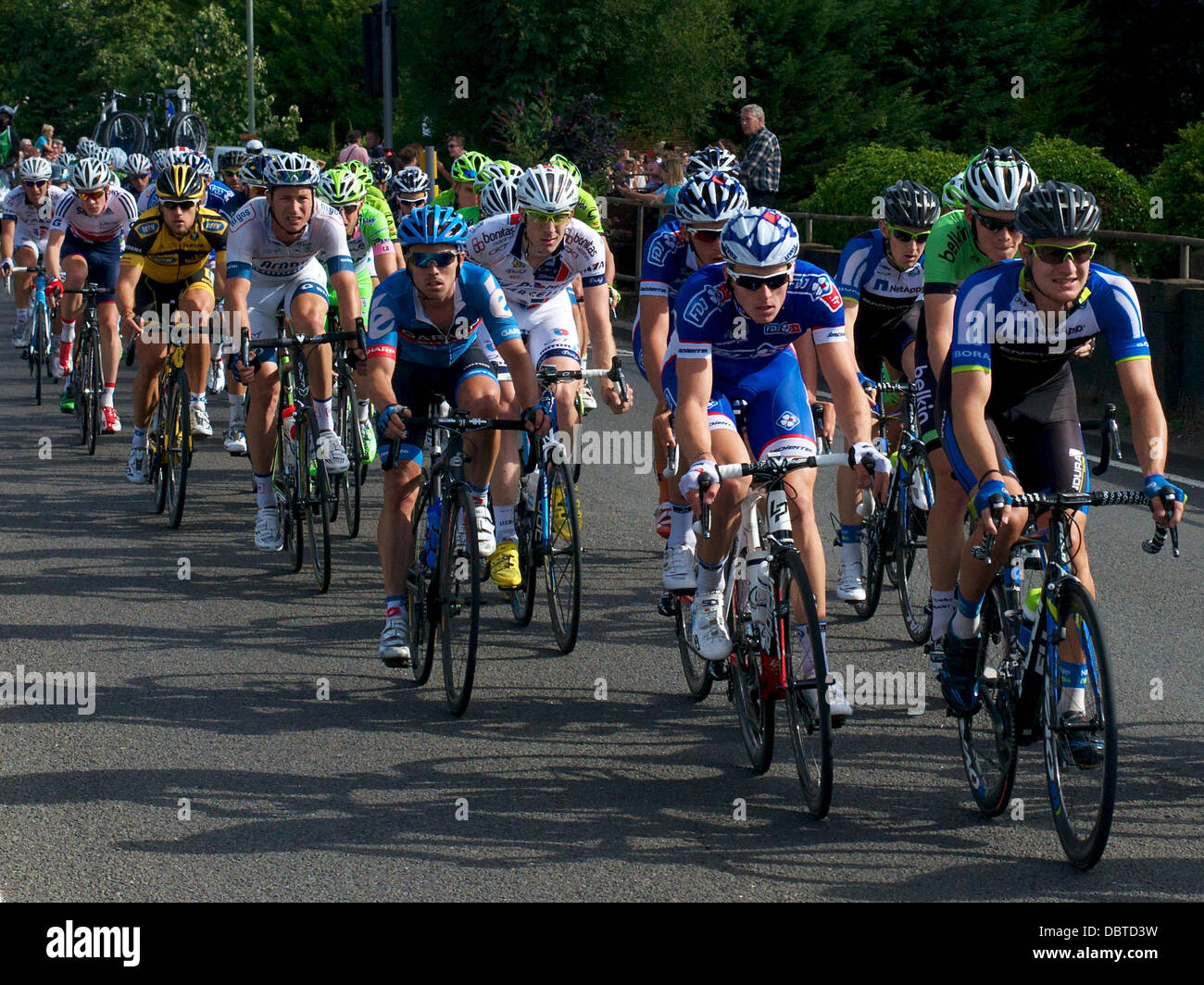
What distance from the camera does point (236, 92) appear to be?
50.2m

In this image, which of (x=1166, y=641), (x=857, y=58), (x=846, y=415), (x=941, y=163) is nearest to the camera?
(x=846, y=415)

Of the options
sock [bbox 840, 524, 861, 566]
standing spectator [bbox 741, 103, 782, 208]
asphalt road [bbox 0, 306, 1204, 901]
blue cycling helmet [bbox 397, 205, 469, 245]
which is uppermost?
standing spectator [bbox 741, 103, 782, 208]

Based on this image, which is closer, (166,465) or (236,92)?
(166,465)

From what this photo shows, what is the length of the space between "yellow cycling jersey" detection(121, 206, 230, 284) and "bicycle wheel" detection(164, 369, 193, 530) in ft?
3.17

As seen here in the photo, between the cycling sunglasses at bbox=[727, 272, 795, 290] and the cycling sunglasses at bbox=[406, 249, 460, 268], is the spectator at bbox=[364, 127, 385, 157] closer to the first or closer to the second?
the cycling sunglasses at bbox=[406, 249, 460, 268]

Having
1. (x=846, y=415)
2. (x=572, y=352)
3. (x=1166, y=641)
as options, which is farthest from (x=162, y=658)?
(x=1166, y=641)

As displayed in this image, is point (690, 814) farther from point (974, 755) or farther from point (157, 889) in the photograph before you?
point (157, 889)

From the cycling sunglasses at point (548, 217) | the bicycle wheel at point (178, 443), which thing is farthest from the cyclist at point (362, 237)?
the cycling sunglasses at point (548, 217)

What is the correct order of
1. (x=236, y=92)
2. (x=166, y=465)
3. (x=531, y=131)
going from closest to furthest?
(x=166, y=465) < (x=531, y=131) < (x=236, y=92)

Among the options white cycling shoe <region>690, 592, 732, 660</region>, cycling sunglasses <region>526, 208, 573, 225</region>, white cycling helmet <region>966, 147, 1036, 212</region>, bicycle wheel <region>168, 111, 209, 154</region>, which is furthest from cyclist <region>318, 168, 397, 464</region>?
bicycle wheel <region>168, 111, 209, 154</region>

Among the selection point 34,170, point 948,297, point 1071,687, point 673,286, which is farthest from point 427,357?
point 34,170

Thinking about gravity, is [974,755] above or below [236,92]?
below

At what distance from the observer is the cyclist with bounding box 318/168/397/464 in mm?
11531
